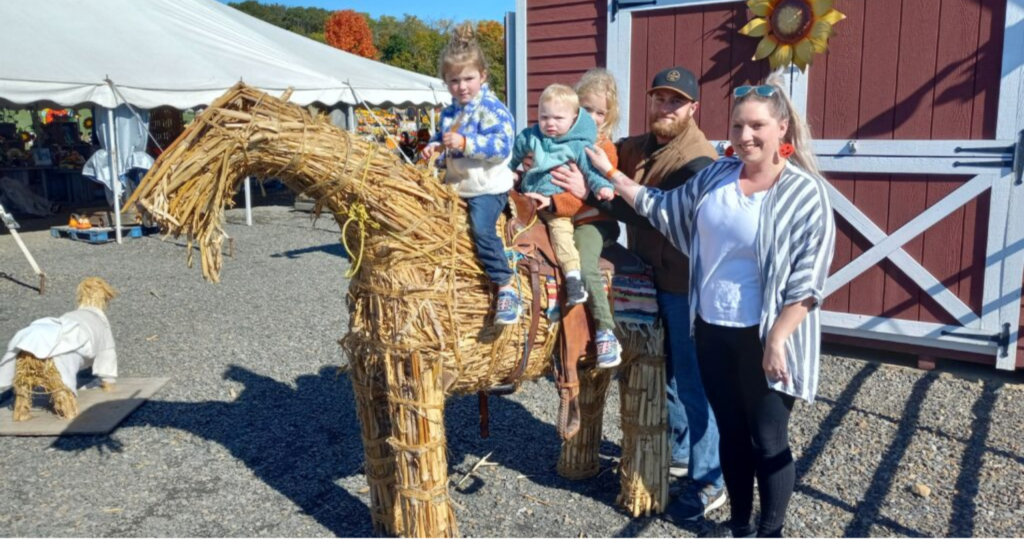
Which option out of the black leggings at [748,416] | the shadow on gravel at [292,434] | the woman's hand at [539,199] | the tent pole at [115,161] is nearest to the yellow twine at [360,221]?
the woman's hand at [539,199]

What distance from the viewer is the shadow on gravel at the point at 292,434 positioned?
152 inches

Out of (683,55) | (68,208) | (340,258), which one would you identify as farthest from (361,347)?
(68,208)

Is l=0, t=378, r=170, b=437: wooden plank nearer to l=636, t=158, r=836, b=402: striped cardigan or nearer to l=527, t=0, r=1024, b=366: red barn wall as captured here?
l=636, t=158, r=836, b=402: striped cardigan

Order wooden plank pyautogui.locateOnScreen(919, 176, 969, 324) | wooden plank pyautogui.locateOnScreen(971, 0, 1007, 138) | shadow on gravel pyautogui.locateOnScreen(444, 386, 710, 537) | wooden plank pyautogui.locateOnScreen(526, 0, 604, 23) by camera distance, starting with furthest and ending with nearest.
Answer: wooden plank pyautogui.locateOnScreen(526, 0, 604, 23)
wooden plank pyautogui.locateOnScreen(919, 176, 969, 324)
wooden plank pyautogui.locateOnScreen(971, 0, 1007, 138)
shadow on gravel pyautogui.locateOnScreen(444, 386, 710, 537)

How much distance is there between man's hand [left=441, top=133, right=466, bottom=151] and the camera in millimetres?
2910

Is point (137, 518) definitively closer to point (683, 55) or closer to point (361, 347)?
point (361, 347)

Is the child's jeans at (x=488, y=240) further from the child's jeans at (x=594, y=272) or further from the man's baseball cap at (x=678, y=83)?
the man's baseball cap at (x=678, y=83)

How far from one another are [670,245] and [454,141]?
42.7 inches

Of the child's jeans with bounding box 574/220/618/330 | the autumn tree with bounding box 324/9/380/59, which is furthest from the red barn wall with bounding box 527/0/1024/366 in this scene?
the autumn tree with bounding box 324/9/380/59

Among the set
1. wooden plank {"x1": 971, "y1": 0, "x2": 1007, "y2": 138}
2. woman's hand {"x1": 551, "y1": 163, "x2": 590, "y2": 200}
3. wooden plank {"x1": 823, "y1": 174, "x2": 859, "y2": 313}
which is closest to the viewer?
woman's hand {"x1": 551, "y1": 163, "x2": 590, "y2": 200}

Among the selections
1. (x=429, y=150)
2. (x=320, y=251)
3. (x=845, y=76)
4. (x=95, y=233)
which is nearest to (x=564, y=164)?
(x=429, y=150)

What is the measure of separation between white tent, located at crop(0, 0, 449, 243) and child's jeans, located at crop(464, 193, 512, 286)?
8.36m

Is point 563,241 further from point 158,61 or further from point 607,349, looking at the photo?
point 158,61

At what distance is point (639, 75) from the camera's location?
20.7 ft
